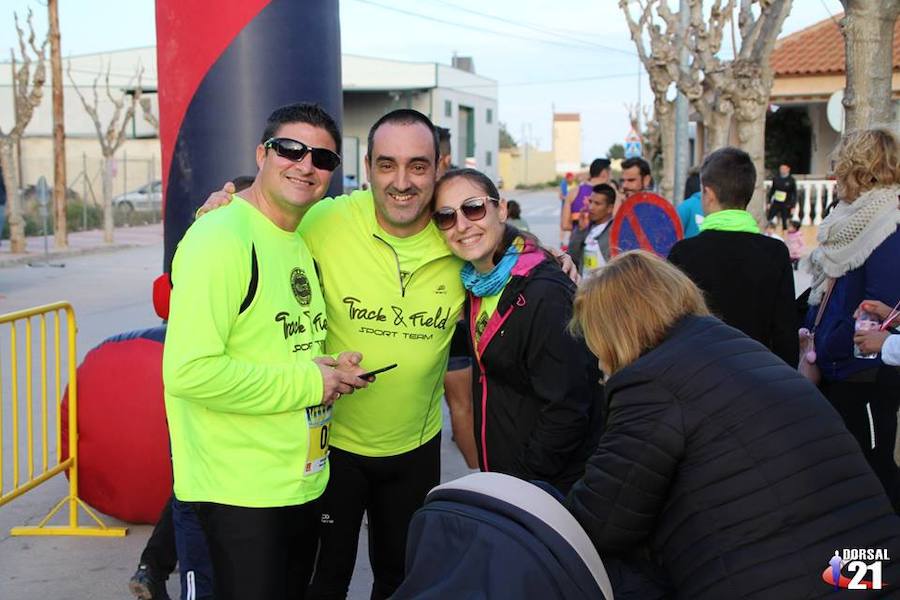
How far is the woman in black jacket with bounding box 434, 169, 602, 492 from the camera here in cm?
302

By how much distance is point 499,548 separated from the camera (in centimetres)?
203

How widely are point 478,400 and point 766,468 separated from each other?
1288 mm

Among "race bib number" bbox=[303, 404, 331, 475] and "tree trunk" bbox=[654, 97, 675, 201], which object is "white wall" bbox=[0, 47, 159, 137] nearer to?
"tree trunk" bbox=[654, 97, 675, 201]

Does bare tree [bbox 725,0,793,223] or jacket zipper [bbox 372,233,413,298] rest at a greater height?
bare tree [bbox 725,0,793,223]

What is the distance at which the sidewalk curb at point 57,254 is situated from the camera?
21078mm

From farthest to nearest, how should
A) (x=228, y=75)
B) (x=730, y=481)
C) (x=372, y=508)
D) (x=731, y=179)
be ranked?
(x=228, y=75) < (x=731, y=179) < (x=372, y=508) < (x=730, y=481)

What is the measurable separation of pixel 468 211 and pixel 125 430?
269 centimetres

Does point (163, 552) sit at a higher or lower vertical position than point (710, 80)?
lower

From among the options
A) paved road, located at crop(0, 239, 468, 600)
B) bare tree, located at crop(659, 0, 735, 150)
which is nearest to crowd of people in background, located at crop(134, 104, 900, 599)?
paved road, located at crop(0, 239, 468, 600)

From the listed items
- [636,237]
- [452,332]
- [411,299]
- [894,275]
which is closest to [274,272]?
[411,299]

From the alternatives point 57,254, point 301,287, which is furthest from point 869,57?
point 57,254

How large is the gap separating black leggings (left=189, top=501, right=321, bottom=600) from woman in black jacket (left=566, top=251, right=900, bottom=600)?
3.12ft

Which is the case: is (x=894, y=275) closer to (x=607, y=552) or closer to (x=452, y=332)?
(x=452, y=332)

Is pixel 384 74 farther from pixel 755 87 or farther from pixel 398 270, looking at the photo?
pixel 398 270
